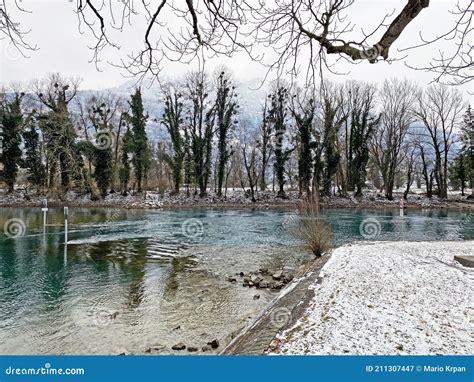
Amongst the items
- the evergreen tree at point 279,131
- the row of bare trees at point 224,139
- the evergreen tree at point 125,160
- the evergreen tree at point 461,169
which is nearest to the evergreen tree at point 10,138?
the row of bare trees at point 224,139

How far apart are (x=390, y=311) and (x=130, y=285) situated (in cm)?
609

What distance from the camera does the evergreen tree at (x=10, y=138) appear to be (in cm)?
3374

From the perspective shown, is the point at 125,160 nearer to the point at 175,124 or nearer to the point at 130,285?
the point at 175,124

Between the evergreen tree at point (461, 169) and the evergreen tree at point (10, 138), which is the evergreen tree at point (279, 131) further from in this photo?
the evergreen tree at point (10, 138)

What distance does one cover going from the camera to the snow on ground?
3.64 m

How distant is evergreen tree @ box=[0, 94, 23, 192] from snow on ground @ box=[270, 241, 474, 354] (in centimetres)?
3730

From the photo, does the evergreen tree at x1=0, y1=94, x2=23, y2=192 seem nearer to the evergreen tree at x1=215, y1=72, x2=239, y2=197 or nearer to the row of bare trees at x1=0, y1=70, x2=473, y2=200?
the row of bare trees at x1=0, y1=70, x2=473, y2=200

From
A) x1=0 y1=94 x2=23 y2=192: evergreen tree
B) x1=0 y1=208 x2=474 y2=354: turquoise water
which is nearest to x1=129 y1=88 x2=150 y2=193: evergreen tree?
x1=0 y1=94 x2=23 y2=192: evergreen tree

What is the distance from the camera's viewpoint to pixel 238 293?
25.7 ft

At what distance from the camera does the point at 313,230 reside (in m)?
10.5

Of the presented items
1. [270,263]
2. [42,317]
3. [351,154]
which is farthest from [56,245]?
Answer: [351,154]

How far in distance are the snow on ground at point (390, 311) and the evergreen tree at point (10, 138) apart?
37.3 metres

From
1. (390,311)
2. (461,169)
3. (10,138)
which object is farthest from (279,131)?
(390,311)

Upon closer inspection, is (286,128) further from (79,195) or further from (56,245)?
(56,245)
